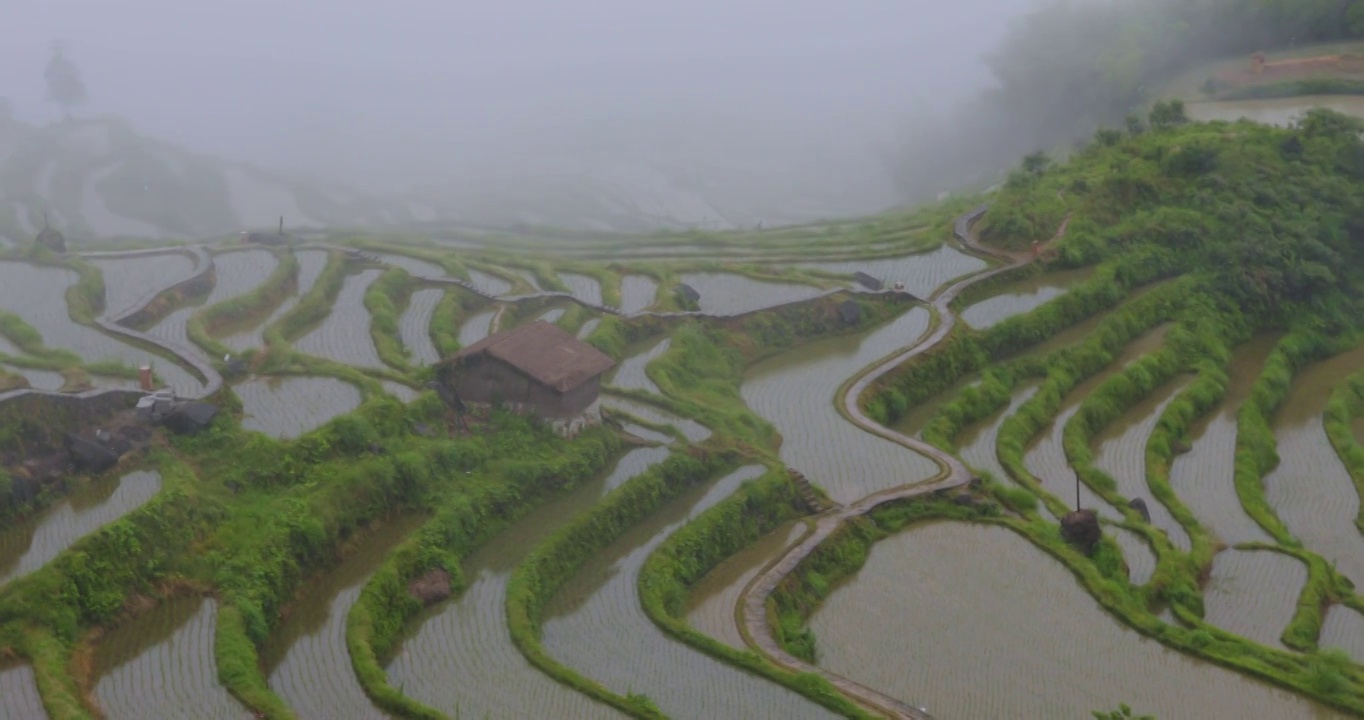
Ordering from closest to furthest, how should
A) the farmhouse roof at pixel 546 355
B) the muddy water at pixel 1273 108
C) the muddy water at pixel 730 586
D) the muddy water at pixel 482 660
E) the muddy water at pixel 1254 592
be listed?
the muddy water at pixel 482 660 < the muddy water at pixel 730 586 < the muddy water at pixel 1254 592 < the farmhouse roof at pixel 546 355 < the muddy water at pixel 1273 108

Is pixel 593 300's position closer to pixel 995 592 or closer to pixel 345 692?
pixel 995 592

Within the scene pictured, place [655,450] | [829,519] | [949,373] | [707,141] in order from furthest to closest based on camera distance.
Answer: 1. [707,141]
2. [949,373]
3. [655,450]
4. [829,519]

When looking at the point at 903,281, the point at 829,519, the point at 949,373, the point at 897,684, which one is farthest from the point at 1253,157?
the point at 897,684

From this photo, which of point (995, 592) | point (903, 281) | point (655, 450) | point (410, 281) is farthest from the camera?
point (903, 281)

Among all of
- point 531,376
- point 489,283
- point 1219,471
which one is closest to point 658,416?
point 531,376

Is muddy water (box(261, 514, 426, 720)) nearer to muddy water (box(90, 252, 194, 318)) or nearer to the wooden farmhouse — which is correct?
the wooden farmhouse

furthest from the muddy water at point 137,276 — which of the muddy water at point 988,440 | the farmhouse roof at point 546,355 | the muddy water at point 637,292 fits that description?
the muddy water at point 988,440

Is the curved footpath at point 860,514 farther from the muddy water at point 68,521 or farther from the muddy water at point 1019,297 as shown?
the muddy water at point 68,521
